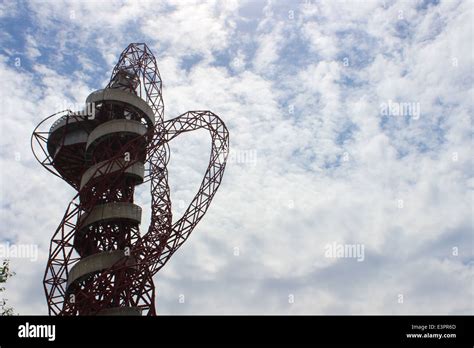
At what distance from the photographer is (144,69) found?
63.9m

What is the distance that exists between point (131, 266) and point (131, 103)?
21.6 metres
